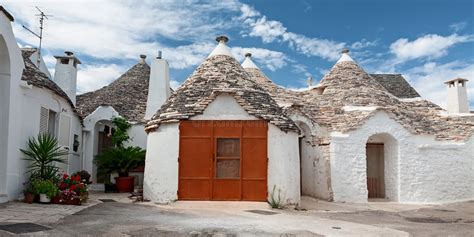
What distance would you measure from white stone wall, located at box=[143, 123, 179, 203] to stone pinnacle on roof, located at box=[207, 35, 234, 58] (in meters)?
3.66

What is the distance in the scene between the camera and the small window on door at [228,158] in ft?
38.2

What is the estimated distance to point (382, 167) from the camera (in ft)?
54.3

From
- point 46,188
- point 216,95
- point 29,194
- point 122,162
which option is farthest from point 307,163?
point 29,194

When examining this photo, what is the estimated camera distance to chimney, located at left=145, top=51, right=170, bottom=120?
1714 centimetres

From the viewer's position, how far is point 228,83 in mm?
12664

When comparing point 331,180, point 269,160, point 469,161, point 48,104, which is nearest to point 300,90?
point 331,180

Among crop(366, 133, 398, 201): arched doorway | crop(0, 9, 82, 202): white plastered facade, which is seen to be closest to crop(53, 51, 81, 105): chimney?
crop(0, 9, 82, 202): white plastered facade

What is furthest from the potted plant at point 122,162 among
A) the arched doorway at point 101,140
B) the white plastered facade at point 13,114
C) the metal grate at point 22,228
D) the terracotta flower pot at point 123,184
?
the metal grate at point 22,228

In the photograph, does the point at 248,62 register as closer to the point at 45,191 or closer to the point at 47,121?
the point at 47,121

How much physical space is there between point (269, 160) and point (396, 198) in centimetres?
666

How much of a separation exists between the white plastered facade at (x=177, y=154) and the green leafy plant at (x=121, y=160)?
369cm

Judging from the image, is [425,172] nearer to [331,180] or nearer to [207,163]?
[331,180]

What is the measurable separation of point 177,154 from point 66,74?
815cm

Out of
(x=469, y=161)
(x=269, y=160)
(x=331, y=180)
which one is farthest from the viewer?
(x=469, y=161)
